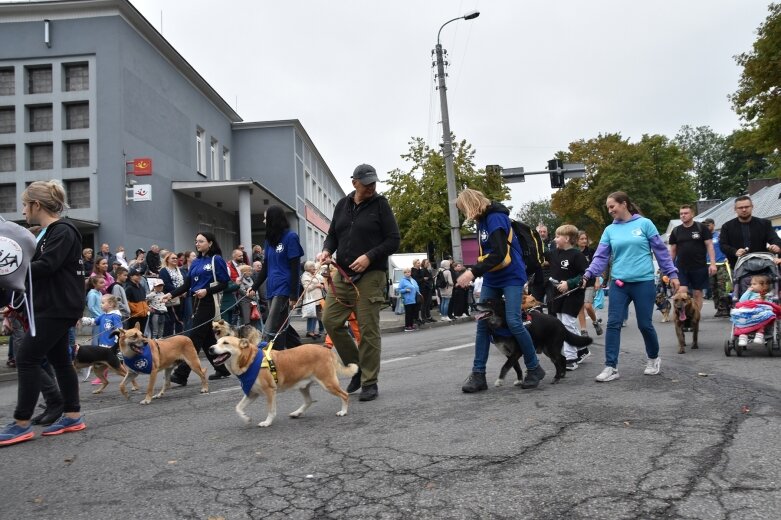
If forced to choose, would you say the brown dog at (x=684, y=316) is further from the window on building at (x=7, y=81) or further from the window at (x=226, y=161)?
the window at (x=226, y=161)

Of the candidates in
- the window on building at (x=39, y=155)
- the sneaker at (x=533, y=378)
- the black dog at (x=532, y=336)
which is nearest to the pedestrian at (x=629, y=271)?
the black dog at (x=532, y=336)

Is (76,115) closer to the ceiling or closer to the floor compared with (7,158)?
closer to the ceiling

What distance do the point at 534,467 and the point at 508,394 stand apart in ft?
7.87

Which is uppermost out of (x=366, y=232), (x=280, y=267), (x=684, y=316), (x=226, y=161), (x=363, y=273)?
(x=226, y=161)

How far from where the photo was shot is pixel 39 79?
74.3 feet

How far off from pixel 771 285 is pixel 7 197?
78.0 ft

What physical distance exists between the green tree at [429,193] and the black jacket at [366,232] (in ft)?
94.8

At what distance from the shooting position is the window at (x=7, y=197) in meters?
22.4

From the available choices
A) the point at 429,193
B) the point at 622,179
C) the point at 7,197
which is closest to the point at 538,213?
the point at 622,179

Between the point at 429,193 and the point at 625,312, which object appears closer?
the point at 625,312

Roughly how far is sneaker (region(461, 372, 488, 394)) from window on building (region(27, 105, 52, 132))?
862 inches

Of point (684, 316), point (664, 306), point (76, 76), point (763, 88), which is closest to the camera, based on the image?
point (684, 316)

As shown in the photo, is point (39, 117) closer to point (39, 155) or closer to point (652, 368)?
point (39, 155)

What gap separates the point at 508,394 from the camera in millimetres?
6008
